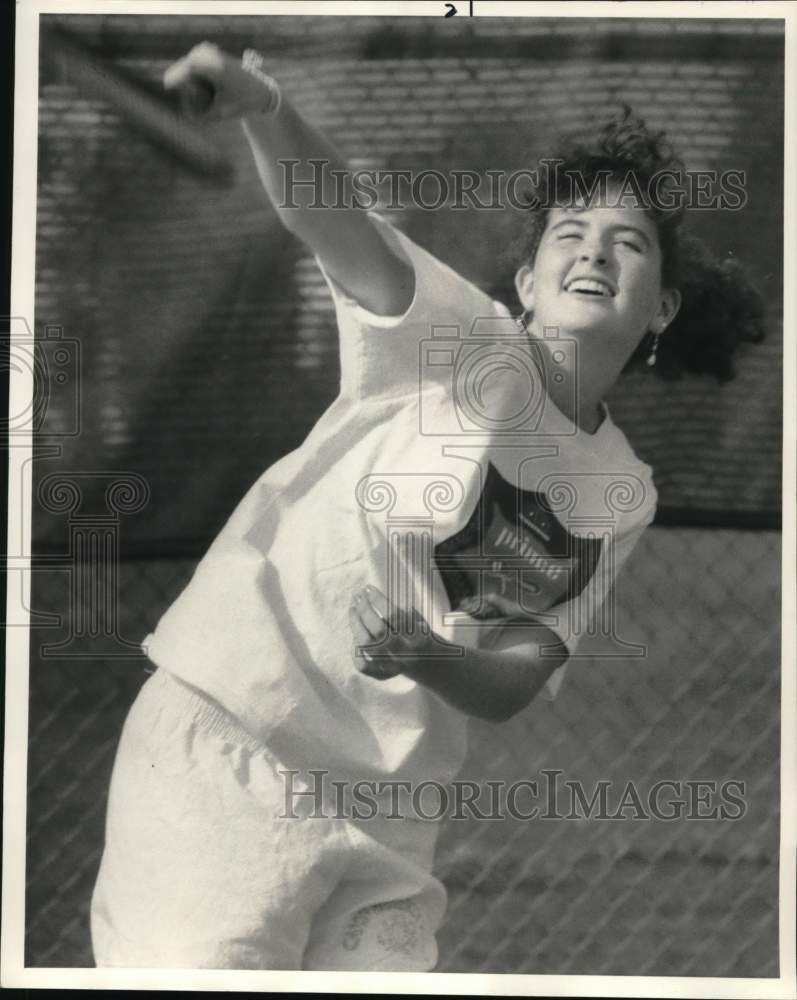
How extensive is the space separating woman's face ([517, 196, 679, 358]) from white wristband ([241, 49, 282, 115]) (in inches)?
18.3

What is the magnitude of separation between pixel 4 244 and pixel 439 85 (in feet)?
2.44

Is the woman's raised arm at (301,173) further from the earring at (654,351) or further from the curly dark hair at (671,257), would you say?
the earring at (654,351)

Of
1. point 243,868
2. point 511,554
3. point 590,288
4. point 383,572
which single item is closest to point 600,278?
point 590,288

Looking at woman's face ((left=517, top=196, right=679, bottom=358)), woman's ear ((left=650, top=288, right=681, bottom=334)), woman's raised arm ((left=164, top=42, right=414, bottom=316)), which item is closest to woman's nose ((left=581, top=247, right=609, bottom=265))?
woman's face ((left=517, top=196, right=679, bottom=358))

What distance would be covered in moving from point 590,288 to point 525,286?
0.33 ft

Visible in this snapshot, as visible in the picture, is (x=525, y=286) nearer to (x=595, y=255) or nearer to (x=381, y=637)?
(x=595, y=255)

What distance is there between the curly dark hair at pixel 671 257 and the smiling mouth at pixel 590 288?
3.2 inches

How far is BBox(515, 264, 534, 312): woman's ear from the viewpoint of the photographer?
1924 mm

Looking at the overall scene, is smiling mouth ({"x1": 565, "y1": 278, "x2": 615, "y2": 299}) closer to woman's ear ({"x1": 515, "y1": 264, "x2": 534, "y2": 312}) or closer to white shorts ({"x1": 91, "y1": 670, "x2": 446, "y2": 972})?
woman's ear ({"x1": 515, "y1": 264, "x2": 534, "y2": 312})

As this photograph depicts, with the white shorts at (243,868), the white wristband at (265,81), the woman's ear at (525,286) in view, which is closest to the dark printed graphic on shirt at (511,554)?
the woman's ear at (525,286)

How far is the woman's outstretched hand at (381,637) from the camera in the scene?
1.88 metres

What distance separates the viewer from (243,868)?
6.17 feet

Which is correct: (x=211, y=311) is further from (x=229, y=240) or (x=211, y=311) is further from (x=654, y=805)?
(x=654, y=805)

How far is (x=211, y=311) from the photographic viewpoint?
1.94 m
